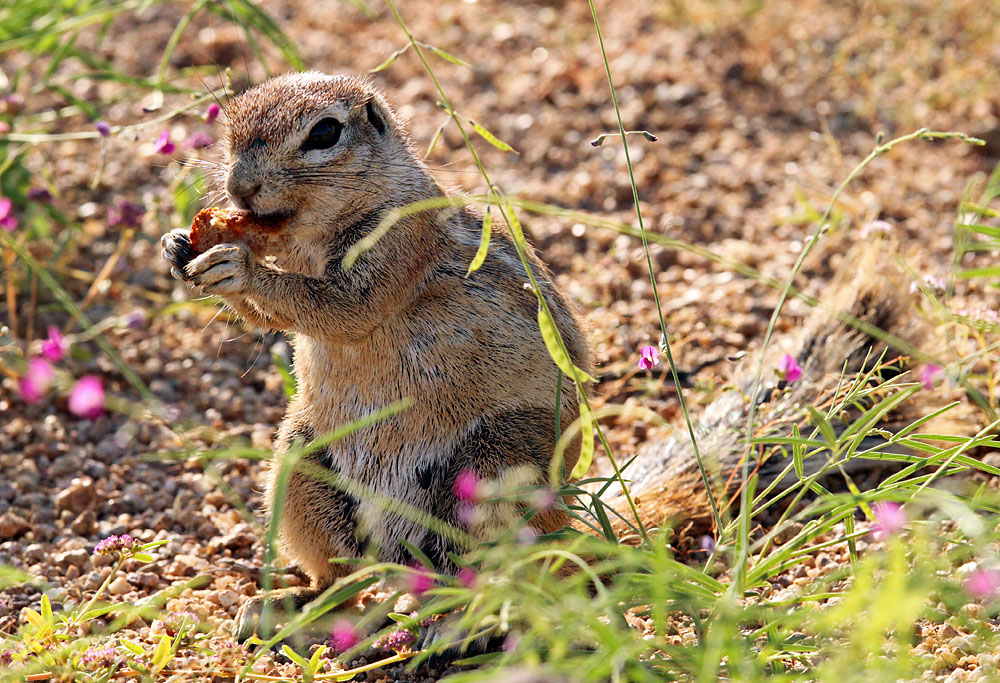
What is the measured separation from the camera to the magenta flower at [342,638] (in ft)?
7.69

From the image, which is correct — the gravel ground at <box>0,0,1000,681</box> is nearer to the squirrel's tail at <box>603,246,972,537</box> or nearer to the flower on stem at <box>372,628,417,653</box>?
the flower on stem at <box>372,628,417,653</box>

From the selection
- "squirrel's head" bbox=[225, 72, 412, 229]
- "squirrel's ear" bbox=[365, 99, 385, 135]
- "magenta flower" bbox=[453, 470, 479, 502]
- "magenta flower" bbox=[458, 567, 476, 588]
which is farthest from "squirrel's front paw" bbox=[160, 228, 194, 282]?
"magenta flower" bbox=[458, 567, 476, 588]

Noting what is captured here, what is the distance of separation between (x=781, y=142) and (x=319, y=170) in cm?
352

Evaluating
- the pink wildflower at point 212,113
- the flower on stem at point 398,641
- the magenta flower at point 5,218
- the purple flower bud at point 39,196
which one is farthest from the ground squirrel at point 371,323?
the purple flower bud at point 39,196

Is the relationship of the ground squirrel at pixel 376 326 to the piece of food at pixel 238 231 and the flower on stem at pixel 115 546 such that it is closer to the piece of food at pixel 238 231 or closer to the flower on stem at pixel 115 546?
the piece of food at pixel 238 231

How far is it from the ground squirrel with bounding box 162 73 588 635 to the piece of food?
0.04 meters

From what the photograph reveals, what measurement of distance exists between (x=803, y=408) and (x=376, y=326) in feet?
4.68

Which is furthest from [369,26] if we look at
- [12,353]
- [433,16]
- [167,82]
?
[12,353]

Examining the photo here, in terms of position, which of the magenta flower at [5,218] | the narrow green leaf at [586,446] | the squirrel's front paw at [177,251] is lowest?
the narrow green leaf at [586,446]

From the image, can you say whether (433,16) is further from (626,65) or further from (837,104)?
(837,104)

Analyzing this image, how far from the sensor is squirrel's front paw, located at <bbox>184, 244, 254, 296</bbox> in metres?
2.94

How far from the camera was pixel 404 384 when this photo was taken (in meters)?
3.07

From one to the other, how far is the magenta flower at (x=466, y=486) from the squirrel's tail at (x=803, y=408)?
609 millimetres

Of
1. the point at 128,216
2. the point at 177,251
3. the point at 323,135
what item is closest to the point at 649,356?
the point at 323,135
